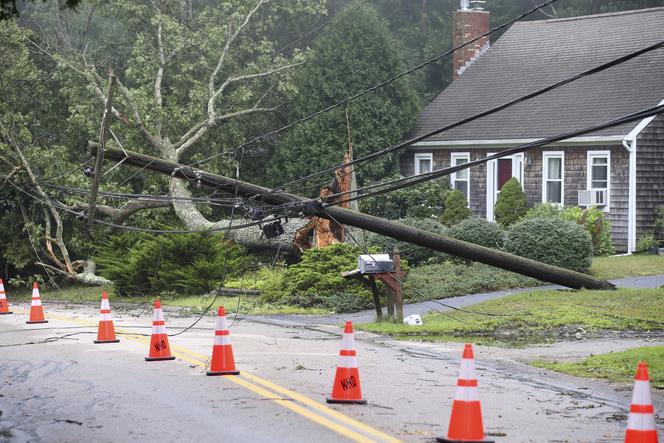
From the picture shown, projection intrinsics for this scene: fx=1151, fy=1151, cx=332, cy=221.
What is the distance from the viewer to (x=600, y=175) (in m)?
33.8

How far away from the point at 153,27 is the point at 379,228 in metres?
20.4

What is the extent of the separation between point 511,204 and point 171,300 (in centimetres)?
1214

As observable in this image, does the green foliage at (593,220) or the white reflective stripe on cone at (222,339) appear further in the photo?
the green foliage at (593,220)

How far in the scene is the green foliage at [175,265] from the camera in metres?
27.1

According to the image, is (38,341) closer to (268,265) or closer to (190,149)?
(268,265)

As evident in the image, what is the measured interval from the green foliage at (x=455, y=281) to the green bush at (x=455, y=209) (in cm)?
704

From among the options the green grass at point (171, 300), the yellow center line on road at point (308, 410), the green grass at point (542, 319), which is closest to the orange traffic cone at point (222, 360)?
the yellow center line on road at point (308, 410)

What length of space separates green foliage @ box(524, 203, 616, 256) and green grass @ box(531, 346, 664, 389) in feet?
55.7

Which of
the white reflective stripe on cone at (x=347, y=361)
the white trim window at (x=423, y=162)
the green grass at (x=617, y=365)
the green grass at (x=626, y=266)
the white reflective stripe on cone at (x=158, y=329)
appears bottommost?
the green grass at (x=617, y=365)

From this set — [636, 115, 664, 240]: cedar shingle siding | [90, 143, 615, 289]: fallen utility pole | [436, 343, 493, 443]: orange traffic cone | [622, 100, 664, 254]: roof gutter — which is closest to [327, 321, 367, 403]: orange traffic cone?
[436, 343, 493, 443]: orange traffic cone

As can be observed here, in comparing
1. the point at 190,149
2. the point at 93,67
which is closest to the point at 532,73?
the point at 190,149

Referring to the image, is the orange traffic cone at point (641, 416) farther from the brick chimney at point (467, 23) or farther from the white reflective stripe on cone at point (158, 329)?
the brick chimney at point (467, 23)

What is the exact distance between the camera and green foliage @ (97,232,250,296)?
27078 mm

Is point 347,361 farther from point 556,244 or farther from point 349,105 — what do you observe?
point 349,105
